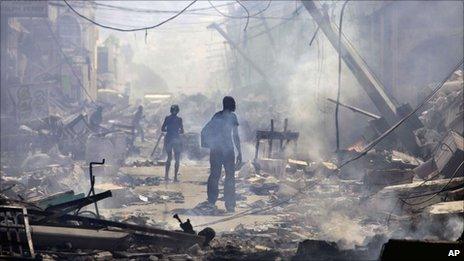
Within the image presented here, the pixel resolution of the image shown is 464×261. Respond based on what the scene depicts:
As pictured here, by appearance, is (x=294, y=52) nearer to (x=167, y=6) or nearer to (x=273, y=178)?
(x=273, y=178)

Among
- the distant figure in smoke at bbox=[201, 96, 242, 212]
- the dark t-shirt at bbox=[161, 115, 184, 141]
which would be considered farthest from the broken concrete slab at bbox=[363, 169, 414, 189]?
the dark t-shirt at bbox=[161, 115, 184, 141]

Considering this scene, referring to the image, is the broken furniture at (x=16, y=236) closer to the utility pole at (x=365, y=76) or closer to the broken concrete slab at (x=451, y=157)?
the broken concrete slab at (x=451, y=157)

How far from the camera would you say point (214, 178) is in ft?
34.8

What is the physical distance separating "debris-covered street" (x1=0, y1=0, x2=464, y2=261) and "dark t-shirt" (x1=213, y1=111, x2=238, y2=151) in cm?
2

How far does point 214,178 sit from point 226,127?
890 mm

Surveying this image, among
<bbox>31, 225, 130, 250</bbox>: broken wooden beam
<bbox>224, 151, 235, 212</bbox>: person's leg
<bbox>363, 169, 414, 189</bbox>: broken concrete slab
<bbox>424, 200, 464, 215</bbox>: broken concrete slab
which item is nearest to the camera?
<bbox>31, 225, 130, 250</bbox>: broken wooden beam

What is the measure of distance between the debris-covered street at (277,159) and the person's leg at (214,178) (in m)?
0.03

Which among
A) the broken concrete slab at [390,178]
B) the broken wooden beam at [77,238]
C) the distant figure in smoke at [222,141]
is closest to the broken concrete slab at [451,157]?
the broken concrete slab at [390,178]

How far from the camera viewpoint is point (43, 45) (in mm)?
40219

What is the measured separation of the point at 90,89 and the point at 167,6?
44633 mm

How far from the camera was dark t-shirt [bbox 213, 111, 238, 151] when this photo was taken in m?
10.6

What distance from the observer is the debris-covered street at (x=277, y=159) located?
6.62 metres

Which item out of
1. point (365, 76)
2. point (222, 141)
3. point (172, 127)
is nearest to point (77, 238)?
point (222, 141)

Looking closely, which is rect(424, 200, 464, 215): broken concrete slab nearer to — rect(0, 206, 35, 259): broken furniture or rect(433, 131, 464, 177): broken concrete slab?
rect(433, 131, 464, 177): broken concrete slab
